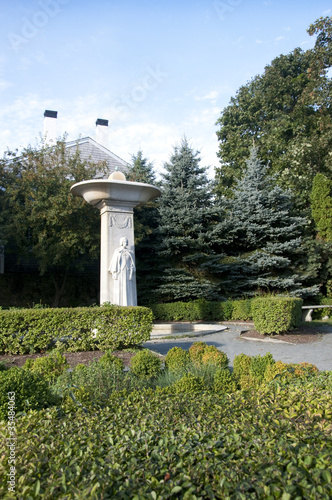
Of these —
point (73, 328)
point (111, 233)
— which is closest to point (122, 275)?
point (111, 233)

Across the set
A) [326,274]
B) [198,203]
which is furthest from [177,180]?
[326,274]

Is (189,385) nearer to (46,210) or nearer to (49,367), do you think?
(49,367)

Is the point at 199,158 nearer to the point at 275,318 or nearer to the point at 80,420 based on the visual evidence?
the point at 275,318

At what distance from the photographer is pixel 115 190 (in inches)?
→ 403

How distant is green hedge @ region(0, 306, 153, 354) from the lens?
26.7ft

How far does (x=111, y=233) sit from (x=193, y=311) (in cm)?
667

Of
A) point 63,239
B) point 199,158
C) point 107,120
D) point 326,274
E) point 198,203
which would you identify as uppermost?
point 107,120

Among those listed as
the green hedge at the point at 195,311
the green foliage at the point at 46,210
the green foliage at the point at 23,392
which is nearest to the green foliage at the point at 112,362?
the green foliage at the point at 23,392

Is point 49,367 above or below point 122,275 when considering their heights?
below

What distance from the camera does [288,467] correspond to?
211 centimetres

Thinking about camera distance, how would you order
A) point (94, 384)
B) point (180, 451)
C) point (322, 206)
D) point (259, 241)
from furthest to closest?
point (322, 206)
point (259, 241)
point (94, 384)
point (180, 451)

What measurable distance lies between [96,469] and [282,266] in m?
15.7

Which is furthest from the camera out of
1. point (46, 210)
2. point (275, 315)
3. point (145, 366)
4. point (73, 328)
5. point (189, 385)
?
point (46, 210)

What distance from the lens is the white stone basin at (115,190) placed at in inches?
396
